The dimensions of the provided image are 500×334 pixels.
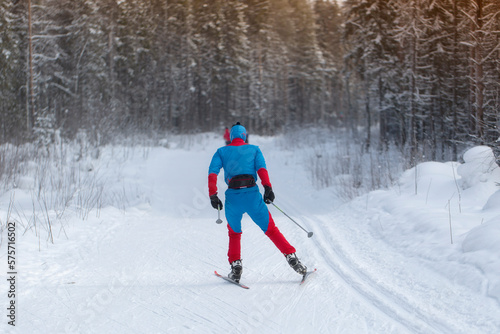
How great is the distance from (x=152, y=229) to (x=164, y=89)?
3371cm

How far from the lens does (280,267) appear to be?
196 inches

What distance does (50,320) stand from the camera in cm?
339

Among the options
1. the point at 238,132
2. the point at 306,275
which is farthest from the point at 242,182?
the point at 306,275

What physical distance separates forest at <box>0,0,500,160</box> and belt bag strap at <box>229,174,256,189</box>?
473 centimetres

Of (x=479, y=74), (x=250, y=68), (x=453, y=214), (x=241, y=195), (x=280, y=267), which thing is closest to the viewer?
(x=241, y=195)

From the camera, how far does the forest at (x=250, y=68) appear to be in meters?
16.0

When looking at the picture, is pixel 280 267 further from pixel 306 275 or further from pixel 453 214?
pixel 453 214

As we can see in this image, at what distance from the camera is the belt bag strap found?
447 cm

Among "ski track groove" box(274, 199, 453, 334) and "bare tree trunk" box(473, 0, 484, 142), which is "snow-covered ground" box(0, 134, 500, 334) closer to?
"ski track groove" box(274, 199, 453, 334)

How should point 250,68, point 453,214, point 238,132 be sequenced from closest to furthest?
point 238,132
point 453,214
point 250,68

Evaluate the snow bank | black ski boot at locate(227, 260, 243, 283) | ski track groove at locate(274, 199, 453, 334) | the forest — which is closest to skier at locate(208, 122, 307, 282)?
black ski boot at locate(227, 260, 243, 283)

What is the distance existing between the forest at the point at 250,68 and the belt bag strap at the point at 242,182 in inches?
186

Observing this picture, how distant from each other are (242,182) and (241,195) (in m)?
0.16

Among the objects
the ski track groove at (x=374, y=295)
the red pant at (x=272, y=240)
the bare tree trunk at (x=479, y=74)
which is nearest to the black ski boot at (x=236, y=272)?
the red pant at (x=272, y=240)
